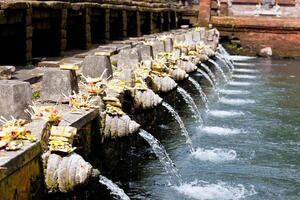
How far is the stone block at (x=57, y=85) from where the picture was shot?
6.70 m

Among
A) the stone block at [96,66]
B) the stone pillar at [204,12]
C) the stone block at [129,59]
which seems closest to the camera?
the stone block at [96,66]

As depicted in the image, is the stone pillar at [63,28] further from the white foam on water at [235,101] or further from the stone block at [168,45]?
the white foam on water at [235,101]

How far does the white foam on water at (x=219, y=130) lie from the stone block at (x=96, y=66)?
132 inches

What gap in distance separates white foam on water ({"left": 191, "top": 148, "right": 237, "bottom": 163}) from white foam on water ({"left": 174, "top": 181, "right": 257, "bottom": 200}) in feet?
3.84

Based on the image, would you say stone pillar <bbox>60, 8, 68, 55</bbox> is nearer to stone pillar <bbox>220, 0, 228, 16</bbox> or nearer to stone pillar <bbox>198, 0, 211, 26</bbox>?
stone pillar <bbox>198, 0, 211, 26</bbox>

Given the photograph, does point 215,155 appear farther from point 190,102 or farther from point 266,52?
point 266,52

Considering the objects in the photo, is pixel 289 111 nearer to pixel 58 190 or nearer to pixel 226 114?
pixel 226 114

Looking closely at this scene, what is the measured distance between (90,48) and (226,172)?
20.7ft

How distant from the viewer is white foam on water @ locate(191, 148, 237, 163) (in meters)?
8.86

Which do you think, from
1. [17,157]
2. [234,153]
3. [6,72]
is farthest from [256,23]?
[17,157]

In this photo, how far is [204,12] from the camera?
28016 millimetres

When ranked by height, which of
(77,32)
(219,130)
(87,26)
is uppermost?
(87,26)

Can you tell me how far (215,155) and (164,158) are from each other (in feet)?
3.40

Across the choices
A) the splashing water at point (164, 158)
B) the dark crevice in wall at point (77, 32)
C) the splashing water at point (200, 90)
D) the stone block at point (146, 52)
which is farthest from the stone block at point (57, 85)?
the splashing water at point (200, 90)
